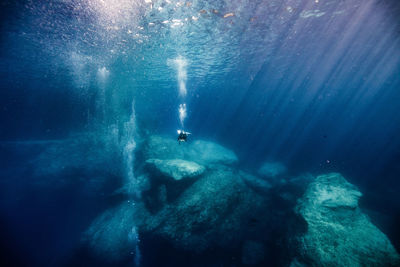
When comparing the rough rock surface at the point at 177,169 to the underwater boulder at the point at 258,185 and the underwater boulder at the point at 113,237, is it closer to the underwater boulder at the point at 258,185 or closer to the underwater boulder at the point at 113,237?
the underwater boulder at the point at 113,237

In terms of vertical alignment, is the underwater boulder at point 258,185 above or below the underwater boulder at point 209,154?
above

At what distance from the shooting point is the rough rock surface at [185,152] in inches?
557

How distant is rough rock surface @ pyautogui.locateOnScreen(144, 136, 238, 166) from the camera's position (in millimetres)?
14156

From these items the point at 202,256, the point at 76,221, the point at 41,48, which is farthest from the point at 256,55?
the point at 76,221

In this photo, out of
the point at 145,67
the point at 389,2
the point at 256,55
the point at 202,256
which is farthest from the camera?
the point at 145,67

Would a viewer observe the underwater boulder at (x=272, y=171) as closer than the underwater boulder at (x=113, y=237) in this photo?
No

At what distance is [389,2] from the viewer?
8.75 metres

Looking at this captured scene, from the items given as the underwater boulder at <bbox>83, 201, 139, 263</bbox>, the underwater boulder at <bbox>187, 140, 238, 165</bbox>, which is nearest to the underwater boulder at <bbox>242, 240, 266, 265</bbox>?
the underwater boulder at <bbox>83, 201, 139, 263</bbox>

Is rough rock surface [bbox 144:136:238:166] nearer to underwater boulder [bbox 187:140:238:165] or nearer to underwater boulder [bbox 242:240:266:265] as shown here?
underwater boulder [bbox 187:140:238:165]

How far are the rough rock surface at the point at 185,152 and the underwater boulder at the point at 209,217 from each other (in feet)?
16.9

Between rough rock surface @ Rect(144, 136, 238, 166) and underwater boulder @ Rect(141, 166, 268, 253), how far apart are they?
16.9 feet

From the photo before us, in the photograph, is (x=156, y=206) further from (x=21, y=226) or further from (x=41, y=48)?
(x=41, y=48)

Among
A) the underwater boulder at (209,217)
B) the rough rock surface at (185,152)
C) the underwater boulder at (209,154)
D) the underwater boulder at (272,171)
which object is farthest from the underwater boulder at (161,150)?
the underwater boulder at (272,171)

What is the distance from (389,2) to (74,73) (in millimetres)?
27414
